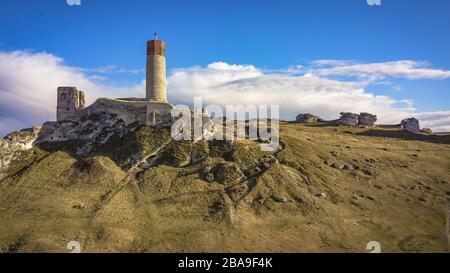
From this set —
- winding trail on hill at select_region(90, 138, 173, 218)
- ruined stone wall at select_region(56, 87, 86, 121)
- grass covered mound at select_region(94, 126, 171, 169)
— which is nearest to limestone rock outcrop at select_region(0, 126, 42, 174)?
ruined stone wall at select_region(56, 87, 86, 121)

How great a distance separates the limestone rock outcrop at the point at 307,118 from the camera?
173625 millimetres

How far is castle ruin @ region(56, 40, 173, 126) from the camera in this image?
100250 millimetres

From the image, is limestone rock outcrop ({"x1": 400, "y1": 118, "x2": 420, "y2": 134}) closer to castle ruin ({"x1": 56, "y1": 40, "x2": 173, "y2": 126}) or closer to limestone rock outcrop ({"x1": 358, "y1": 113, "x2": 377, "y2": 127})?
limestone rock outcrop ({"x1": 358, "y1": 113, "x2": 377, "y2": 127})

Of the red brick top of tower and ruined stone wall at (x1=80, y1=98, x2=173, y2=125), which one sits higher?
the red brick top of tower

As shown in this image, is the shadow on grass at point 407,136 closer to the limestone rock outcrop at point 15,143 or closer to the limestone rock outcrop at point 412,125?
the limestone rock outcrop at point 412,125

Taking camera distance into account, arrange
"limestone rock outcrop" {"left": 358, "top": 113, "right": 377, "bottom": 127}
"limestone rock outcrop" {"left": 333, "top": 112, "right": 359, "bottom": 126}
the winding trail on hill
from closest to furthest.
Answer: the winding trail on hill → "limestone rock outcrop" {"left": 333, "top": 112, "right": 359, "bottom": 126} → "limestone rock outcrop" {"left": 358, "top": 113, "right": 377, "bottom": 127}

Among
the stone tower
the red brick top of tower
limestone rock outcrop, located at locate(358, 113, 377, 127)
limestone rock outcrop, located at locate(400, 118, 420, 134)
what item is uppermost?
the red brick top of tower

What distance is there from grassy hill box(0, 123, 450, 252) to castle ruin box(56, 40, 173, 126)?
5427 millimetres

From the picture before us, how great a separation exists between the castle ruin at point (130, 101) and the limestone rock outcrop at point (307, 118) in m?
80.1

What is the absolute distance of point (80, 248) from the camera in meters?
69.2

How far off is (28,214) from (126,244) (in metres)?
17.5

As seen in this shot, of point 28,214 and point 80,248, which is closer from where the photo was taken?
point 80,248

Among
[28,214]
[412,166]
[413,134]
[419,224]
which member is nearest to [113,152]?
[28,214]

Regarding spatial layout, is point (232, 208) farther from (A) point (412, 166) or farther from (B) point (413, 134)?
(B) point (413, 134)
